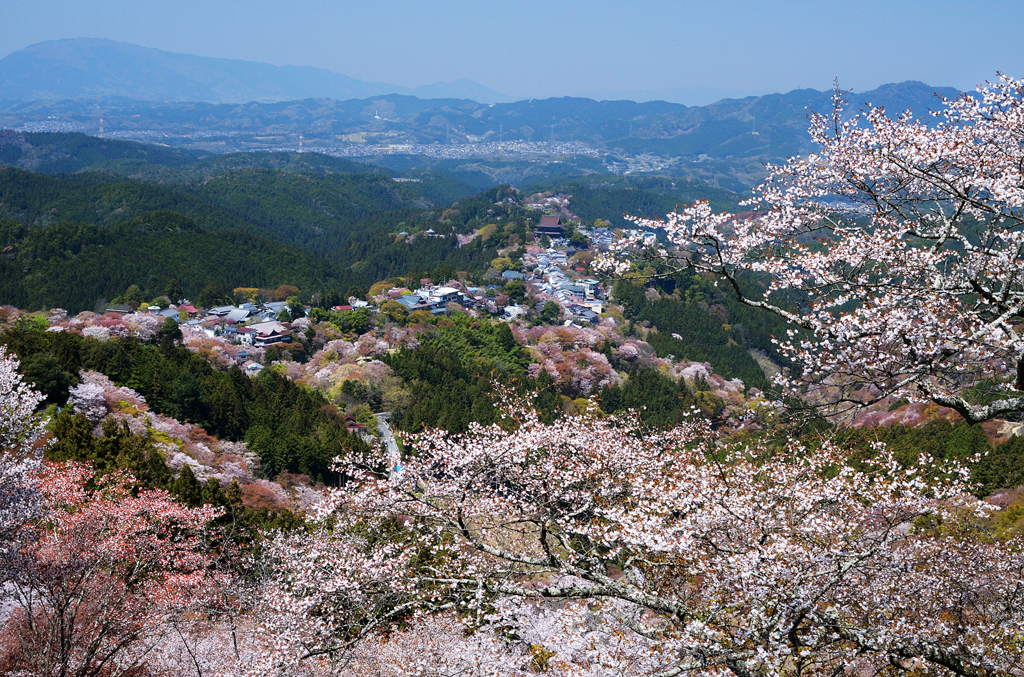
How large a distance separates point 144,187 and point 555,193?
91463 mm

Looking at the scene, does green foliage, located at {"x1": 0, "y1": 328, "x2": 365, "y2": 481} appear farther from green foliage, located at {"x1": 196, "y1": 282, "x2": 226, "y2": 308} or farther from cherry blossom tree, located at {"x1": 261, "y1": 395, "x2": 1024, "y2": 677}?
green foliage, located at {"x1": 196, "y1": 282, "x2": 226, "y2": 308}

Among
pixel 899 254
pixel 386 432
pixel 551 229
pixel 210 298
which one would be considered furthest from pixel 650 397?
pixel 551 229

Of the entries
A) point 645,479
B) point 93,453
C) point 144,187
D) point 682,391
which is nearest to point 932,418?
point 682,391

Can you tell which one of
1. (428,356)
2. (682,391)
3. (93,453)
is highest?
(93,453)

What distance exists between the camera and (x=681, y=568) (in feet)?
28.4

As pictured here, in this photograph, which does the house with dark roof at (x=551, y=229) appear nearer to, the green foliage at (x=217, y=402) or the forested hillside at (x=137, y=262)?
the forested hillside at (x=137, y=262)

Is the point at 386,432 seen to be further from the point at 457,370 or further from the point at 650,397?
the point at 650,397

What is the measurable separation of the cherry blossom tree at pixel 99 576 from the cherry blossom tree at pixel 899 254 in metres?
9.28

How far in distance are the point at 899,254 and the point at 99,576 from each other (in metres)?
14.3

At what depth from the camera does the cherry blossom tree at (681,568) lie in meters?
6.54

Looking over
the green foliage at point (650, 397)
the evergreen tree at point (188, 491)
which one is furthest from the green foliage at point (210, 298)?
the evergreen tree at point (188, 491)

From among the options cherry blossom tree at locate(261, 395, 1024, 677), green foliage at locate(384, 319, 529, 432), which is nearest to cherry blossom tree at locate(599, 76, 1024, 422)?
cherry blossom tree at locate(261, 395, 1024, 677)

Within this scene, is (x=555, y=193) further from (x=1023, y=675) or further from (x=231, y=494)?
(x=1023, y=675)

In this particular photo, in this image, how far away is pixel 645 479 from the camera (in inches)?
428
